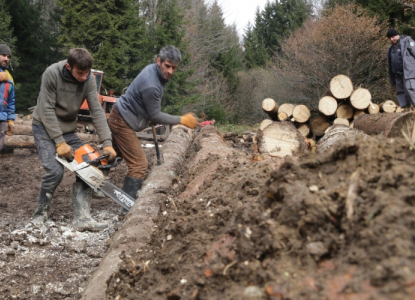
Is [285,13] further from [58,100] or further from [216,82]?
[58,100]

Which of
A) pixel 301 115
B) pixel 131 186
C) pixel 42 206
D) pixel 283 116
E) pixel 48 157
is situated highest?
pixel 301 115

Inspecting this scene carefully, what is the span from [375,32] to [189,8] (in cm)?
1261

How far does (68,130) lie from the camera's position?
14.5ft

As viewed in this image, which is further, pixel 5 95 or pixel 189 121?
pixel 5 95

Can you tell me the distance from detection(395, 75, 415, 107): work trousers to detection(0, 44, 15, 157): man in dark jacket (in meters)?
6.83

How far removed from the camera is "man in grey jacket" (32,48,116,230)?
4.05 m

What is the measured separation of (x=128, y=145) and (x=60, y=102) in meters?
0.96

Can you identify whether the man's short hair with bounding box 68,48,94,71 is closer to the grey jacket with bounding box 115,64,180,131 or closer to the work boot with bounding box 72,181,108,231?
the grey jacket with bounding box 115,64,180,131

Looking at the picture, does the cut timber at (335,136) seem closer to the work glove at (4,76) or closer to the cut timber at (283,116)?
the cut timber at (283,116)

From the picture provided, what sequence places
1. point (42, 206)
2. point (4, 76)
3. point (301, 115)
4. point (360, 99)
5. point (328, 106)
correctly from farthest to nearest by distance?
point (301, 115)
point (328, 106)
point (360, 99)
point (4, 76)
point (42, 206)

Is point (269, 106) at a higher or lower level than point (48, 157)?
higher

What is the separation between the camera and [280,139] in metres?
5.49

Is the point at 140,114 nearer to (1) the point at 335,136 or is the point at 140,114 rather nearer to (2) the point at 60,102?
(2) the point at 60,102

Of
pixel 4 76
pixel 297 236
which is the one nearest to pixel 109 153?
pixel 4 76
